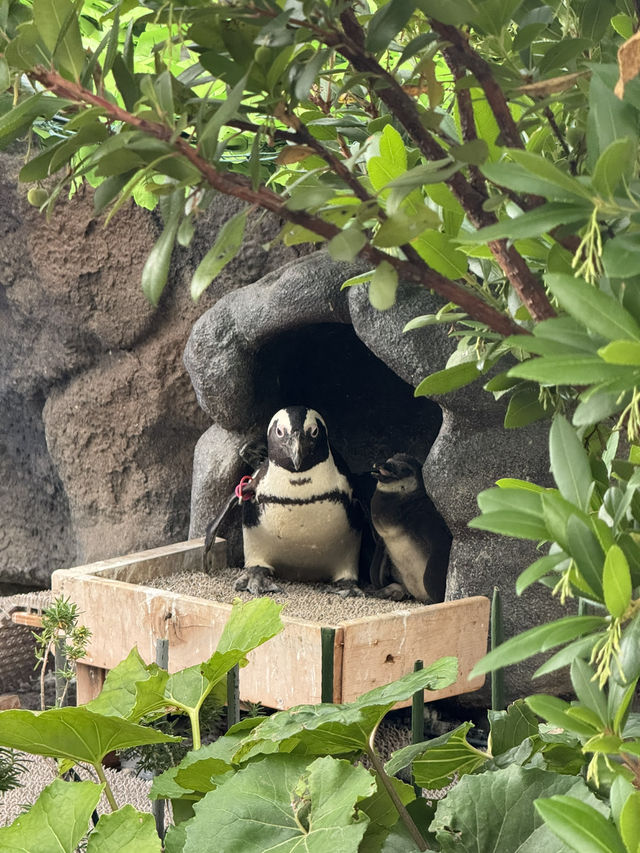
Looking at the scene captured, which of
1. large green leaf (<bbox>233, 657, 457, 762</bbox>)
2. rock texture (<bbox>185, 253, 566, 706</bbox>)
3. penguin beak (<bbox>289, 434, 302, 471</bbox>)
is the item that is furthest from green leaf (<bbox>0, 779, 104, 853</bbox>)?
penguin beak (<bbox>289, 434, 302, 471</bbox>)

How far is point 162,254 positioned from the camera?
492 millimetres

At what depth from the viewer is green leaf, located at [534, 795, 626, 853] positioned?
440 millimetres

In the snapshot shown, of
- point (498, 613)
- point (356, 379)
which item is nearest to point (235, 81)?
point (498, 613)

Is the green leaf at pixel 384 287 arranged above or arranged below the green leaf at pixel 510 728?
above

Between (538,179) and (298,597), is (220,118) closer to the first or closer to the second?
(538,179)

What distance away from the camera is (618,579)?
0.41m

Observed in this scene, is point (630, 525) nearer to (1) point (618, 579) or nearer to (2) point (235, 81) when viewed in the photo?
(1) point (618, 579)

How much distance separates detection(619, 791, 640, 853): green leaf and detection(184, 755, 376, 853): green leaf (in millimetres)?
252

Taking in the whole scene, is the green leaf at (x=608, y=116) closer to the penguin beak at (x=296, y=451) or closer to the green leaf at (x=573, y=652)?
the green leaf at (x=573, y=652)

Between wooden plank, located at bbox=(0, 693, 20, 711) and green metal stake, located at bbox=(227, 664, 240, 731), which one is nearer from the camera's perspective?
green metal stake, located at bbox=(227, 664, 240, 731)

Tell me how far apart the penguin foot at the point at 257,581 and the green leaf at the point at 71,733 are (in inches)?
45.4

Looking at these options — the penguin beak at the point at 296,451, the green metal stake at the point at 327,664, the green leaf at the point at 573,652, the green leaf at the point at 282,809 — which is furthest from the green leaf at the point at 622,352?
the penguin beak at the point at 296,451

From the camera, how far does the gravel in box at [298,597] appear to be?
1.79 m

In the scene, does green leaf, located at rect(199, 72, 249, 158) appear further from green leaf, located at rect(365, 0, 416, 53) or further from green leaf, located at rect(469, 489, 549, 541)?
green leaf, located at rect(469, 489, 549, 541)
